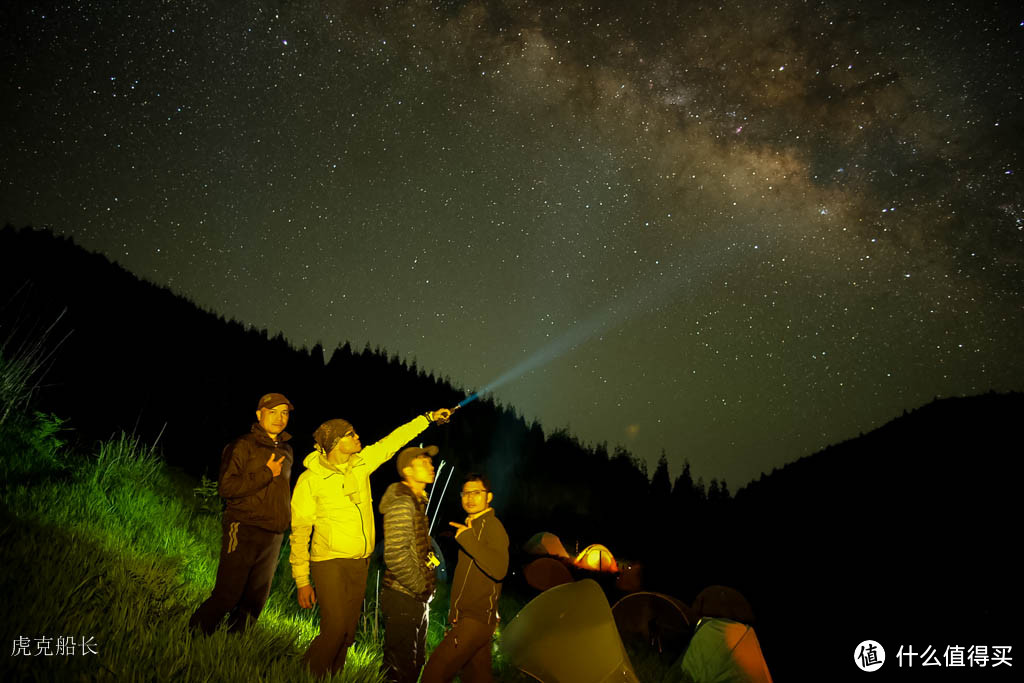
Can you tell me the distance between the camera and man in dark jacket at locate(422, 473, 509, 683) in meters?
3.74

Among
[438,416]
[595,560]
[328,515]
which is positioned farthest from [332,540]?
[595,560]

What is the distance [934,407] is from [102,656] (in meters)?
190

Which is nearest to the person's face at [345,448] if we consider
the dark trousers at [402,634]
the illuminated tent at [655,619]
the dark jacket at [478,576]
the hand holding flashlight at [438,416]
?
the hand holding flashlight at [438,416]

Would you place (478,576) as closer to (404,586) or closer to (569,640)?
(404,586)

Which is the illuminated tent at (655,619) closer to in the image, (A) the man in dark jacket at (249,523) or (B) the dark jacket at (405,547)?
(B) the dark jacket at (405,547)

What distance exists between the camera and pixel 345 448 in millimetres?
3820

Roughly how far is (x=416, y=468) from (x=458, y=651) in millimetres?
1364

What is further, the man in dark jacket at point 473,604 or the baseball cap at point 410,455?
the baseball cap at point 410,455

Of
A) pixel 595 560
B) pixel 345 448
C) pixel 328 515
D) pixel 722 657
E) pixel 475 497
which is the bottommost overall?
pixel 595 560

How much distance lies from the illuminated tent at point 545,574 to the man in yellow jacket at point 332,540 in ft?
57.5

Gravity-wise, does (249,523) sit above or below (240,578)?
above

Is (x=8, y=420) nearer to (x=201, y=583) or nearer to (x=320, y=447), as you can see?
(x=201, y=583)

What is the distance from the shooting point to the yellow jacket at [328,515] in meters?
3.60

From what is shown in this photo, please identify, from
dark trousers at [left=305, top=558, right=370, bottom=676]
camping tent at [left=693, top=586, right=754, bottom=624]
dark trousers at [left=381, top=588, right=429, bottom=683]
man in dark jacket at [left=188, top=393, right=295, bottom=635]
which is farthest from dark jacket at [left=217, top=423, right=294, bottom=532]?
camping tent at [left=693, top=586, right=754, bottom=624]
